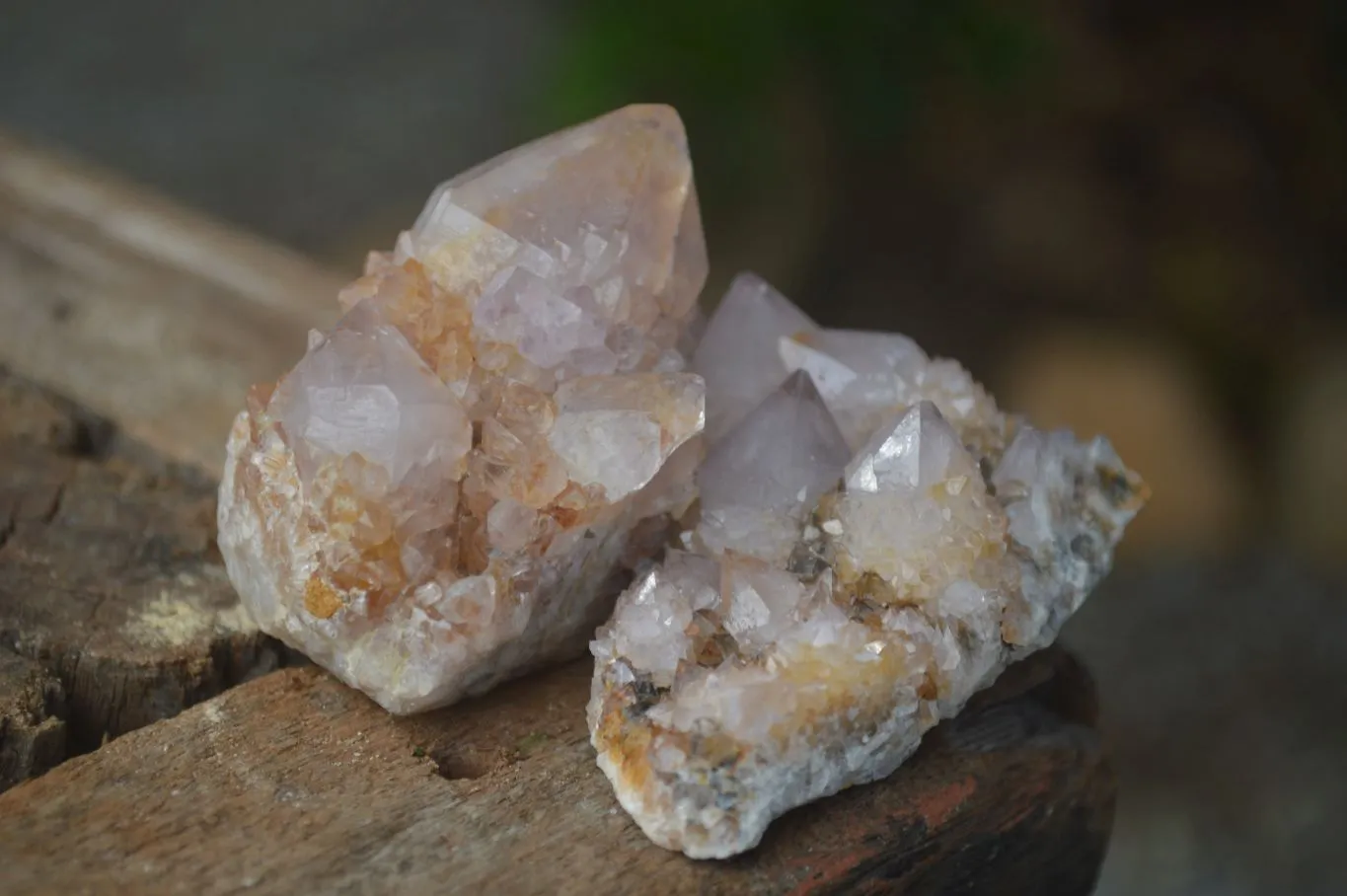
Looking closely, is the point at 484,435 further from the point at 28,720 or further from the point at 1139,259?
the point at 1139,259

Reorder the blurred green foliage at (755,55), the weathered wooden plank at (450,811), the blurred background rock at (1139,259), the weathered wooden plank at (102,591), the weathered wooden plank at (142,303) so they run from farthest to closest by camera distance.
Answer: the blurred green foliage at (755,55), the blurred background rock at (1139,259), the weathered wooden plank at (142,303), the weathered wooden plank at (102,591), the weathered wooden plank at (450,811)

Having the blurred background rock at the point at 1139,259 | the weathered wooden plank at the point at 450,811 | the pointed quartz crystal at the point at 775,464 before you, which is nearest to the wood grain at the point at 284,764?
the weathered wooden plank at the point at 450,811

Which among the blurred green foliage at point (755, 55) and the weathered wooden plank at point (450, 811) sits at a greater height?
the blurred green foliage at point (755, 55)

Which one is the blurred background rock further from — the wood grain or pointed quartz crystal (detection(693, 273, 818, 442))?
pointed quartz crystal (detection(693, 273, 818, 442))

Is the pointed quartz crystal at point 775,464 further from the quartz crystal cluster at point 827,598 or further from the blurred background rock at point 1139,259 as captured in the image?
the blurred background rock at point 1139,259

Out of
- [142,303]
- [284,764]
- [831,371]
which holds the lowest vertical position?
[142,303]

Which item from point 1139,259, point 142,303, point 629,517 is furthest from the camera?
point 1139,259

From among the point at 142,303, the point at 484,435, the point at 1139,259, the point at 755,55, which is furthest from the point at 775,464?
the point at 1139,259

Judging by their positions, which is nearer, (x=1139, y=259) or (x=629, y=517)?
(x=629, y=517)
